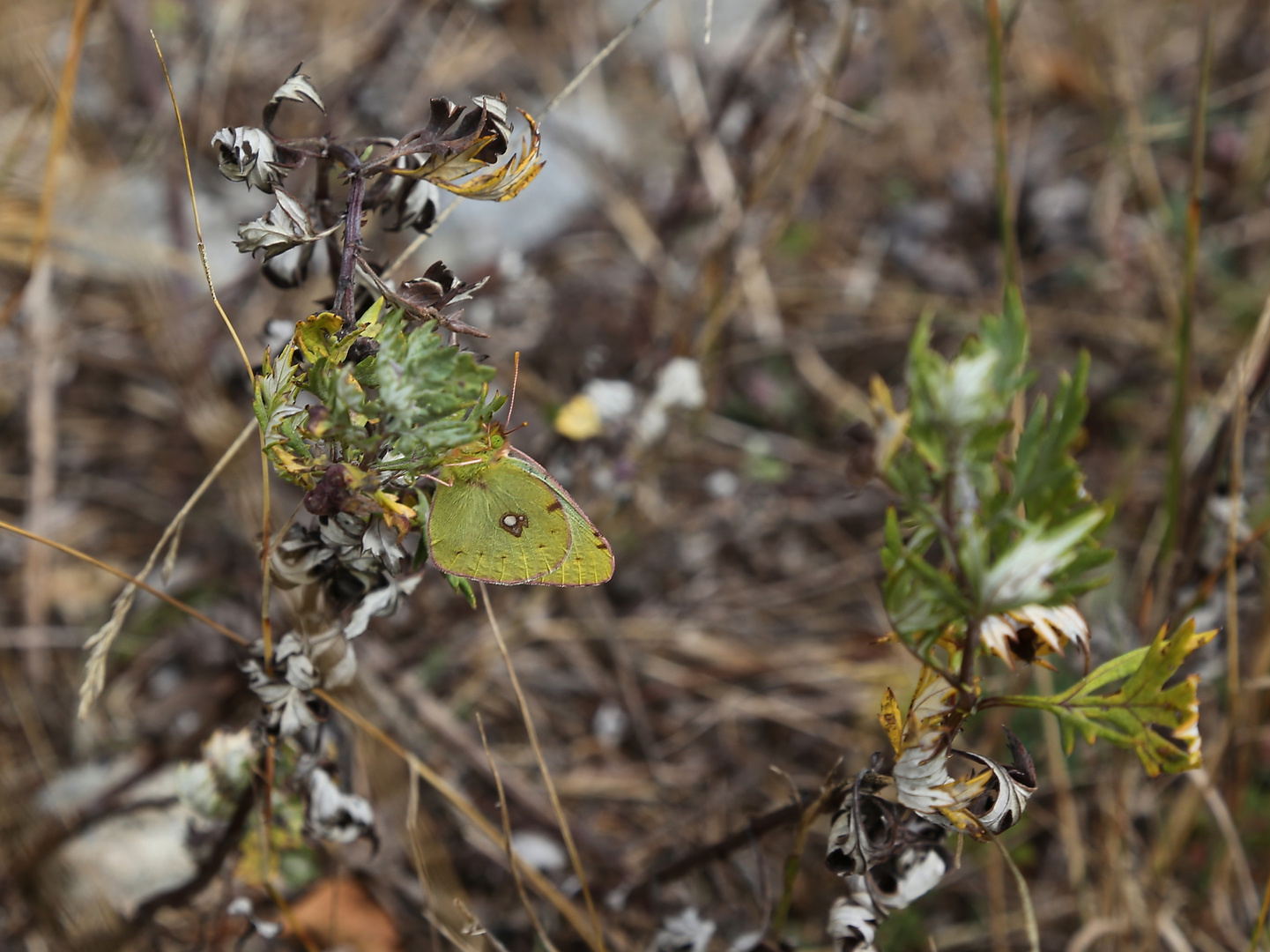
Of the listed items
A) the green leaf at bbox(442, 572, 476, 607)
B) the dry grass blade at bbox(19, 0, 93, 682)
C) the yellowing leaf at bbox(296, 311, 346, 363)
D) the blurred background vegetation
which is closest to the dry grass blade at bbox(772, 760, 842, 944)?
the blurred background vegetation

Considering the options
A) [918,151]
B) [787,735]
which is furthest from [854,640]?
[918,151]

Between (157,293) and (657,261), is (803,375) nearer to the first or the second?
(657,261)

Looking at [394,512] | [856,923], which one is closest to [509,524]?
[394,512]

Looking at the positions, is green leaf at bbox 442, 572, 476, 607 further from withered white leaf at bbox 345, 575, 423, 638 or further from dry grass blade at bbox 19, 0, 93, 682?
dry grass blade at bbox 19, 0, 93, 682

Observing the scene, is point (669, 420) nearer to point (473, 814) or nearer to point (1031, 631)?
point (473, 814)

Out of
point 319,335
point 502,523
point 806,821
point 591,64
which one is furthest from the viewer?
point 591,64

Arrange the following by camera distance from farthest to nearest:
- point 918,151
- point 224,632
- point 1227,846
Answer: point 918,151 < point 1227,846 < point 224,632

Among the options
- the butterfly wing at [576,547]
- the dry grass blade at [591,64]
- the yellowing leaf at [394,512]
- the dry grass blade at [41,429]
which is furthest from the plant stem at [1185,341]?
the dry grass blade at [41,429]
